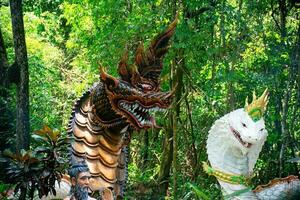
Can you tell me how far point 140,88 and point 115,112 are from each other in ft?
0.76

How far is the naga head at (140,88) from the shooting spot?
13.2 ft

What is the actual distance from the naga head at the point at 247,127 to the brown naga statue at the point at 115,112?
0.86 metres

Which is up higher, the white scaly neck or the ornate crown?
the ornate crown

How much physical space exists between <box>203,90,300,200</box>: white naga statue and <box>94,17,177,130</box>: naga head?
2.82ft

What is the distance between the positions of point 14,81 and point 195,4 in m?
2.19

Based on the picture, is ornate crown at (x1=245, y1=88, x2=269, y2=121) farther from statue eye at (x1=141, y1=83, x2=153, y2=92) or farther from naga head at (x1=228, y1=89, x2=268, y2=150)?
statue eye at (x1=141, y1=83, x2=153, y2=92)

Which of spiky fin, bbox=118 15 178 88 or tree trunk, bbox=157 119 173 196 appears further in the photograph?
tree trunk, bbox=157 119 173 196

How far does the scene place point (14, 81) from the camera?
671 cm

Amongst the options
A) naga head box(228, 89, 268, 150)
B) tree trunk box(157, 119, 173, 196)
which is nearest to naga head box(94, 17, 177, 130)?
naga head box(228, 89, 268, 150)

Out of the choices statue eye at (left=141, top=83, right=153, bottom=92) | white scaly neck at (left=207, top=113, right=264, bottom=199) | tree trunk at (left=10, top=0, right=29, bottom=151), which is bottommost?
white scaly neck at (left=207, top=113, right=264, bottom=199)

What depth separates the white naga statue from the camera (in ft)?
15.5

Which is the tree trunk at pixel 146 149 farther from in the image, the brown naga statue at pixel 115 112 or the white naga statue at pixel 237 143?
the brown naga statue at pixel 115 112

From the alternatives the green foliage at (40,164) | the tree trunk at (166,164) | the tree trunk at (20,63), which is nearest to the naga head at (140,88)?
the green foliage at (40,164)

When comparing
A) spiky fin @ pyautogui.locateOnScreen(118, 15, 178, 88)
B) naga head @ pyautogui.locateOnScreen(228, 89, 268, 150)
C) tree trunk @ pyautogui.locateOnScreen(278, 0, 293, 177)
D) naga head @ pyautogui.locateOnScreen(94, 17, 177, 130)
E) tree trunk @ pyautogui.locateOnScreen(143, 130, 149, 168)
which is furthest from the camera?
tree trunk @ pyautogui.locateOnScreen(143, 130, 149, 168)
